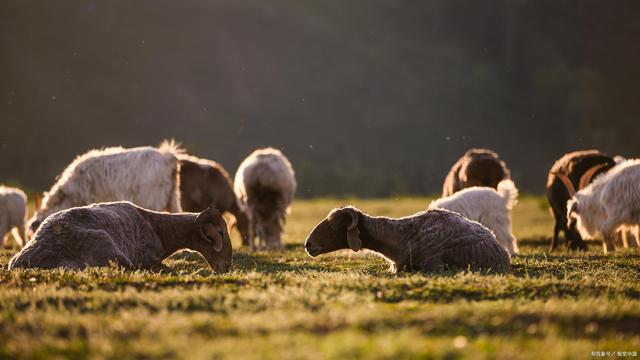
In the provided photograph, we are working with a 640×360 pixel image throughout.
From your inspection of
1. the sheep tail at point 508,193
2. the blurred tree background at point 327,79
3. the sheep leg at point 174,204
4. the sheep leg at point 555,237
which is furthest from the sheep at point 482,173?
the blurred tree background at point 327,79

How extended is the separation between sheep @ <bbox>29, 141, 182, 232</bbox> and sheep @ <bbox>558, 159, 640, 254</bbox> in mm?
8503

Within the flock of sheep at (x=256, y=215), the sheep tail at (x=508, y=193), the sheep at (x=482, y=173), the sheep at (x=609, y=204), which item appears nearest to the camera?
the flock of sheep at (x=256, y=215)

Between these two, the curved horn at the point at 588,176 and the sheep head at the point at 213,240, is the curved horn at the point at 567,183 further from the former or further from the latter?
the sheep head at the point at 213,240

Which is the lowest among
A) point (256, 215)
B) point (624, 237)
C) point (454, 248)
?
point (624, 237)

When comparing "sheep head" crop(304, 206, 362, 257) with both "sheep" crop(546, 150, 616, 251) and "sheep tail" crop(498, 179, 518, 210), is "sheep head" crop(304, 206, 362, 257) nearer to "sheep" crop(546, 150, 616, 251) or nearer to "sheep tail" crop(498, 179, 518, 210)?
"sheep tail" crop(498, 179, 518, 210)

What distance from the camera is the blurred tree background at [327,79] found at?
315ft

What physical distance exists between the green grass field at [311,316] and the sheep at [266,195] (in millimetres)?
9668

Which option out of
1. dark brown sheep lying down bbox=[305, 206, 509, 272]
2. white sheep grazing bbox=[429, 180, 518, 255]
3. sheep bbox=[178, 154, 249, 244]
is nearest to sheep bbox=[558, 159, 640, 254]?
white sheep grazing bbox=[429, 180, 518, 255]

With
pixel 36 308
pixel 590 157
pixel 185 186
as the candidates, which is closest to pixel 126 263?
pixel 36 308

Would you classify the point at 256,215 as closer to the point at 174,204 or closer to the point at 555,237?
the point at 174,204

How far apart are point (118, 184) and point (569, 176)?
1086cm

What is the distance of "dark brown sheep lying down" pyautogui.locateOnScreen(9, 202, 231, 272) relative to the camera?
34.8ft

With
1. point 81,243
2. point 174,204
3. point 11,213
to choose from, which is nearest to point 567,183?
point 174,204

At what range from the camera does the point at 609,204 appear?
16219 mm
